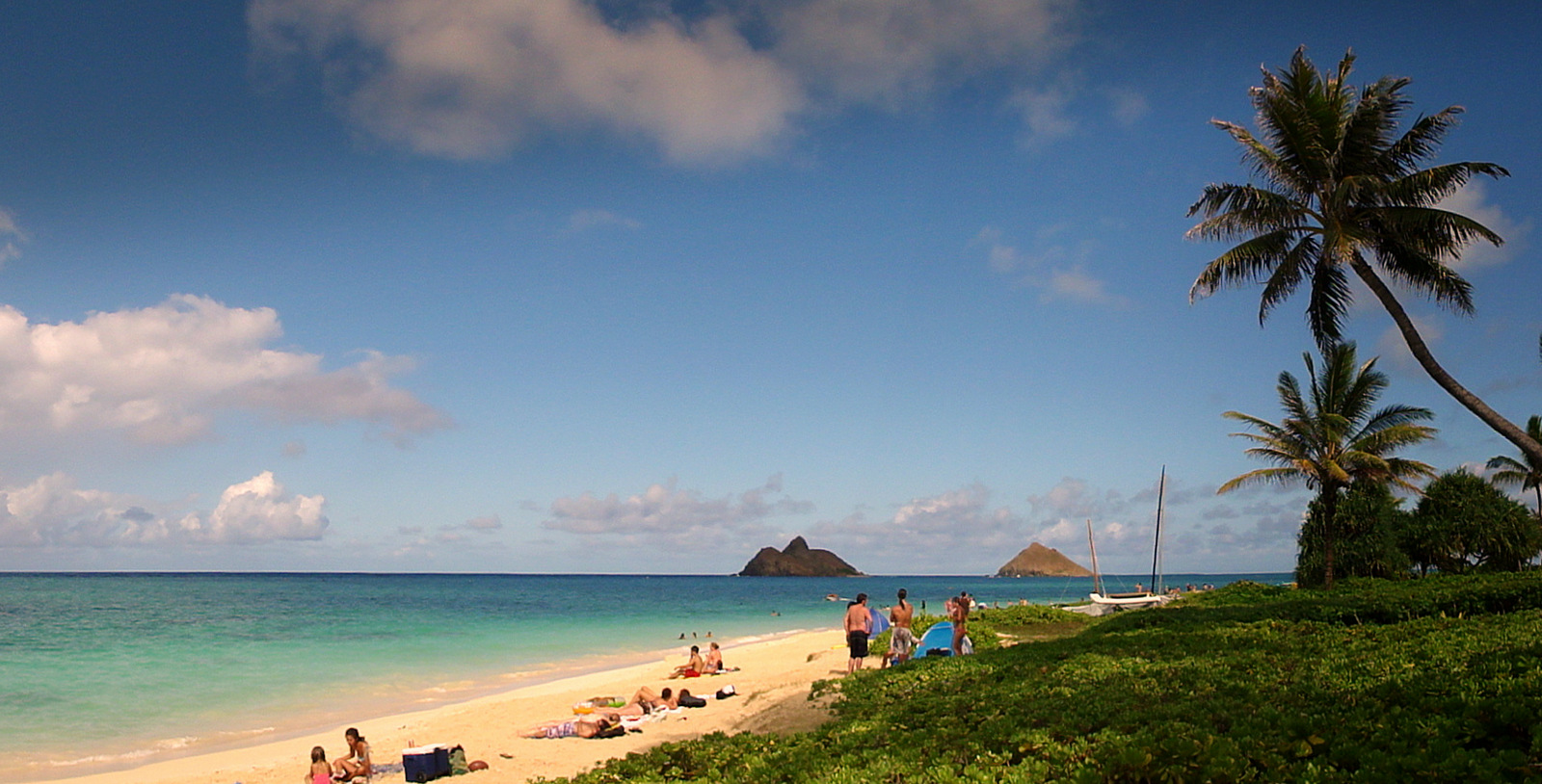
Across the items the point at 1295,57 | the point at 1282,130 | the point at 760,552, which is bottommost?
the point at 760,552

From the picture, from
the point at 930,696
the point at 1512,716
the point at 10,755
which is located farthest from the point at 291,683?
the point at 1512,716

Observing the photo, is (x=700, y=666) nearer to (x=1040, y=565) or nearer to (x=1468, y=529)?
(x=1468, y=529)

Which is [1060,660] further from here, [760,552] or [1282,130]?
[760,552]

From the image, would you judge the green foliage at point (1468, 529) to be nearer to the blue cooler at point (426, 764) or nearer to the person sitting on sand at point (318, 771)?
the blue cooler at point (426, 764)

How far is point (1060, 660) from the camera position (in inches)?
446

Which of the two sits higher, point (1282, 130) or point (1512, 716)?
point (1282, 130)

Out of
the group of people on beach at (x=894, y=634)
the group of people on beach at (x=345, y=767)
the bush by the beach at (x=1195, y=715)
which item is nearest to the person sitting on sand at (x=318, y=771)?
the group of people on beach at (x=345, y=767)

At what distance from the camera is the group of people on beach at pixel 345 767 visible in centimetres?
1106

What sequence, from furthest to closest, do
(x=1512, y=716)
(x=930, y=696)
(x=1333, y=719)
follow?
(x=930, y=696), (x=1333, y=719), (x=1512, y=716)

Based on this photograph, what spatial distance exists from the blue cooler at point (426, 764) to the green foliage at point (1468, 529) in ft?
92.0

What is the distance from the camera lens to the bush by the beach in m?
5.46

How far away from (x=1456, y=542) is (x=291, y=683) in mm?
33119

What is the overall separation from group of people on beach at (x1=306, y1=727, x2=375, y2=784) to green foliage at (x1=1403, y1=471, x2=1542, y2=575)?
28.9 metres

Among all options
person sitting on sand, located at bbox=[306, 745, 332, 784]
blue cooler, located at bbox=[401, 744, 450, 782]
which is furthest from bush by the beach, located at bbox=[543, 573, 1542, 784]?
person sitting on sand, located at bbox=[306, 745, 332, 784]
